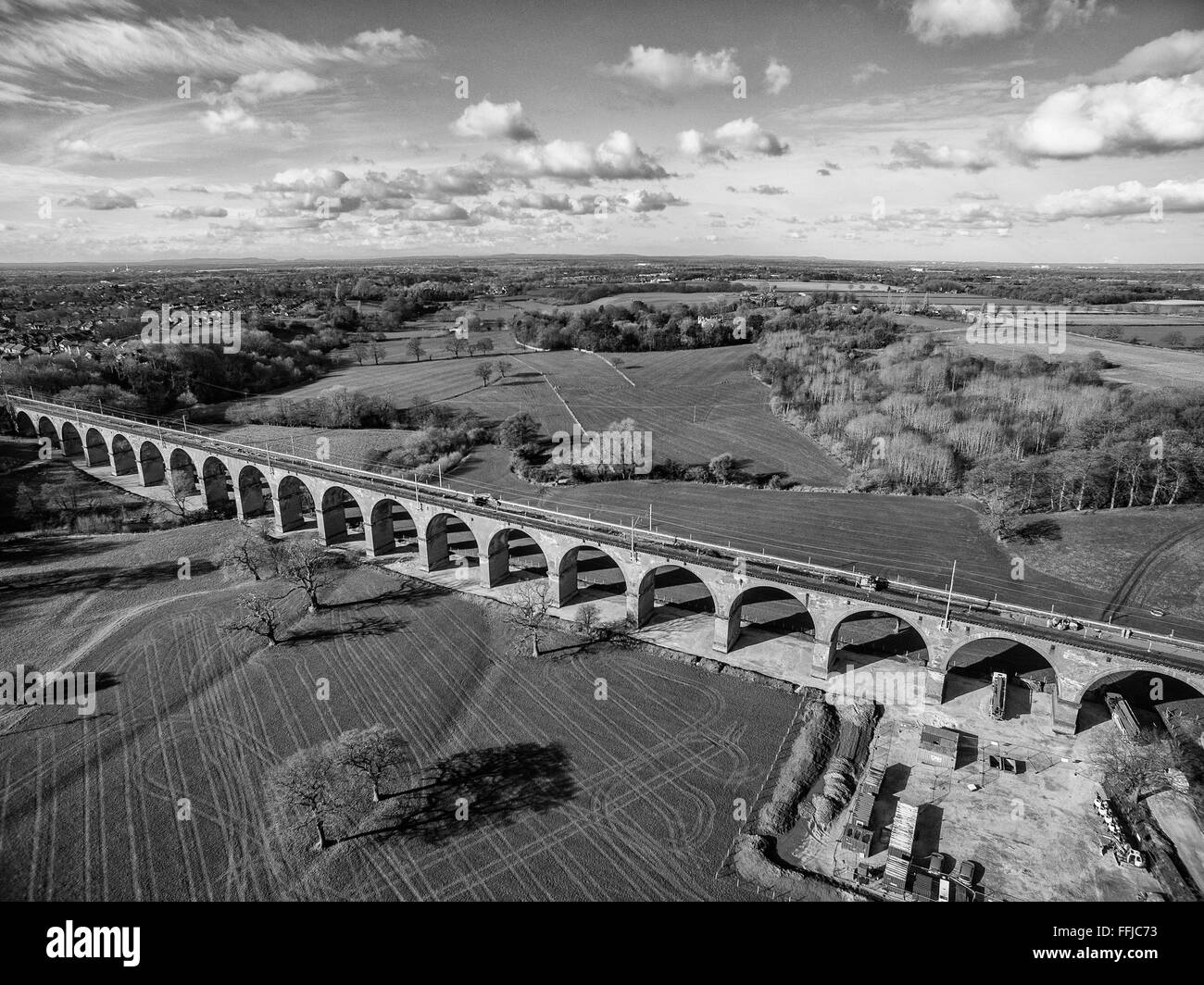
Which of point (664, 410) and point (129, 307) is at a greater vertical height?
point (129, 307)

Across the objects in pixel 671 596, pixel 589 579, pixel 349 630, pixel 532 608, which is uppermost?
pixel 532 608

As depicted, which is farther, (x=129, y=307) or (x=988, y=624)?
(x=129, y=307)

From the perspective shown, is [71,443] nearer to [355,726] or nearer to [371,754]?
[355,726]

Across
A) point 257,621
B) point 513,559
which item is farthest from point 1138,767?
point 257,621

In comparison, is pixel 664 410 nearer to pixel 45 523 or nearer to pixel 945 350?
pixel 945 350

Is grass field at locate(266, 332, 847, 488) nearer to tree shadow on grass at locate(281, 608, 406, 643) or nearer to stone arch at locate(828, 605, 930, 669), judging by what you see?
stone arch at locate(828, 605, 930, 669)

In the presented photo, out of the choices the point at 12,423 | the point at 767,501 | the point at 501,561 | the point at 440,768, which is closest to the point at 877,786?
the point at 440,768
